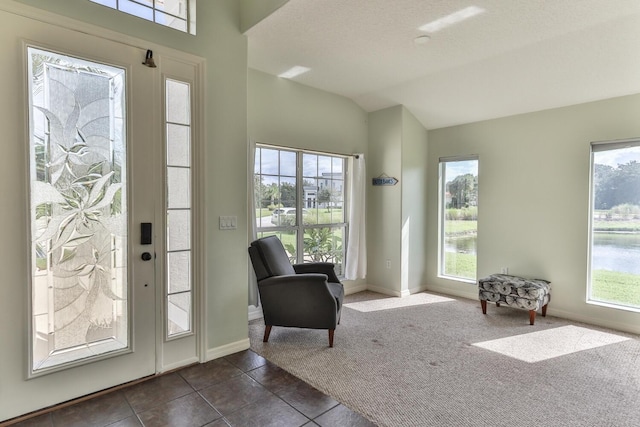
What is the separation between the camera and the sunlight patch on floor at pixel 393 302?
4.25m

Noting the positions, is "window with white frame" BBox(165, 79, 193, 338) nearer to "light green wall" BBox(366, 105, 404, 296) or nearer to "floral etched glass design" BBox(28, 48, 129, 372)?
Answer: "floral etched glass design" BBox(28, 48, 129, 372)

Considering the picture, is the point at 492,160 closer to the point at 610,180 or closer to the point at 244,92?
the point at 610,180

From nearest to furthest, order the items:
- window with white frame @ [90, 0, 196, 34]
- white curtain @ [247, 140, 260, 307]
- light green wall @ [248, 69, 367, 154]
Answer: window with white frame @ [90, 0, 196, 34] < white curtain @ [247, 140, 260, 307] < light green wall @ [248, 69, 367, 154]

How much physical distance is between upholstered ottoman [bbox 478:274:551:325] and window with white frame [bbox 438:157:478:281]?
29.8 inches

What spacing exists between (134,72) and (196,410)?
91.5 inches

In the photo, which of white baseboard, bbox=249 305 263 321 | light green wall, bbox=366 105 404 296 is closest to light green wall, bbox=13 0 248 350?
white baseboard, bbox=249 305 263 321

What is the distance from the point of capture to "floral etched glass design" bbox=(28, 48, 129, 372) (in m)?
2.09

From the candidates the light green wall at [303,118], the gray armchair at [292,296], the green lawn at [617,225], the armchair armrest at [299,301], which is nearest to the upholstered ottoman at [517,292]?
the green lawn at [617,225]

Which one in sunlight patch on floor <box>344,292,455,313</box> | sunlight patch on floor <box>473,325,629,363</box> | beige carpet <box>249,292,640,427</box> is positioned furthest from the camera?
sunlight patch on floor <box>344,292,455,313</box>

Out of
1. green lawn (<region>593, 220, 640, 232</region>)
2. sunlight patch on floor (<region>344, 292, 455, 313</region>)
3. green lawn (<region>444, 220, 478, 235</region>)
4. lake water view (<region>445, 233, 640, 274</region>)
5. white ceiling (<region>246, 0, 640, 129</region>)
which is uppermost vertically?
white ceiling (<region>246, 0, 640, 129</region>)

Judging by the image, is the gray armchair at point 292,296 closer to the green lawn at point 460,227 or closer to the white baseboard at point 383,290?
the white baseboard at point 383,290

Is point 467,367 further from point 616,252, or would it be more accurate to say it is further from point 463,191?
point 463,191

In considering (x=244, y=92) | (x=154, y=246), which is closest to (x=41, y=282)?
(x=154, y=246)

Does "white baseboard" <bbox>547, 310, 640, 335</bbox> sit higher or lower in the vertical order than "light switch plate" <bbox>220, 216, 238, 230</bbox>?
lower
